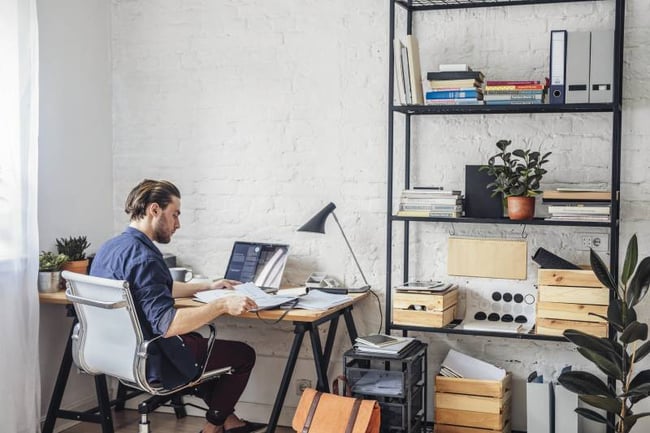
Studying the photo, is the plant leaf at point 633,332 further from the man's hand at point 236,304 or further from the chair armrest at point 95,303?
the chair armrest at point 95,303

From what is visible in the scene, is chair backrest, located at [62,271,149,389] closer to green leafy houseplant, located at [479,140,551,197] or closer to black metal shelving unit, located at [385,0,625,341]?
black metal shelving unit, located at [385,0,625,341]

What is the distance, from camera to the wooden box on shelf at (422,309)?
357cm

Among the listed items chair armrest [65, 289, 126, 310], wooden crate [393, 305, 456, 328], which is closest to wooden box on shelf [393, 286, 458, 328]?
wooden crate [393, 305, 456, 328]

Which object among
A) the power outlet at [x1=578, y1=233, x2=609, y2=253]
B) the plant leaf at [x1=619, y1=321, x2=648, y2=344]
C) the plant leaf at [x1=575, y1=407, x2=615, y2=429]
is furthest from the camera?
the power outlet at [x1=578, y1=233, x2=609, y2=253]

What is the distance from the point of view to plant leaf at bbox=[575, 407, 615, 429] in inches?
131

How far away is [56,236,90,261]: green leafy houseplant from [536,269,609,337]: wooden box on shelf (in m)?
2.08

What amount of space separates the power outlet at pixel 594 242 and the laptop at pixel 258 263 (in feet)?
4.38

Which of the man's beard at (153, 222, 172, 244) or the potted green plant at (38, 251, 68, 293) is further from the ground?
the man's beard at (153, 222, 172, 244)

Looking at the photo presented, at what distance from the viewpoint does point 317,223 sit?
12.7 feet

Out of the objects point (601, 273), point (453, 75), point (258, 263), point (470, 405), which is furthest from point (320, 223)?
point (601, 273)

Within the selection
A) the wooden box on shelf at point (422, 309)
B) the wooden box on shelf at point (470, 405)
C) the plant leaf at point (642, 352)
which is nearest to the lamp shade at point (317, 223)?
the wooden box on shelf at point (422, 309)

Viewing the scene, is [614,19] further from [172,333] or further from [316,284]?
[172,333]

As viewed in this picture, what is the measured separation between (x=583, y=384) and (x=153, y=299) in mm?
1677

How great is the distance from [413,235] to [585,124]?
0.90 m
